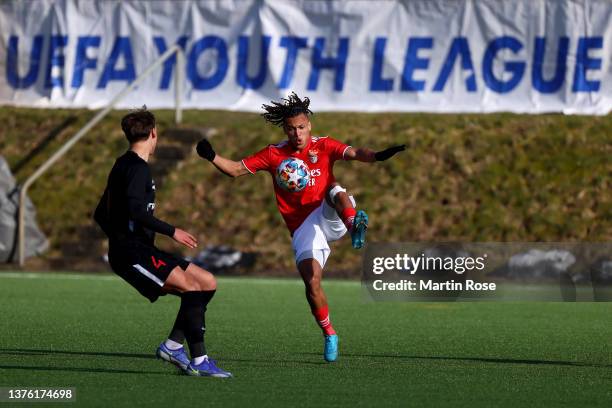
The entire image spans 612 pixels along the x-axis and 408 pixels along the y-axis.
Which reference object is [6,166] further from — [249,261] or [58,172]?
[249,261]

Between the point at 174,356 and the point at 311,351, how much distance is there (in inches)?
87.5

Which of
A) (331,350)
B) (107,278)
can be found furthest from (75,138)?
(331,350)

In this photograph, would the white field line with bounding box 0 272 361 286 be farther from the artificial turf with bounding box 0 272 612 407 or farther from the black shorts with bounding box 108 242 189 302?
the black shorts with bounding box 108 242 189 302

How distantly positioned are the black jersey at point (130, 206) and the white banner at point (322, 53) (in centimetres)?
1722

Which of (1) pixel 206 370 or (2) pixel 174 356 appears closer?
(1) pixel 206 370

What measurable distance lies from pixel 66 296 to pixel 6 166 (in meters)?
7.51

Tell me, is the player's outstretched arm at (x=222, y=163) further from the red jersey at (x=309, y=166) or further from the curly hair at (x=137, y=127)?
the curly hair at (x=137, y=127)

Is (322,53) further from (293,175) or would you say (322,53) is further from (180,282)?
(180,282)

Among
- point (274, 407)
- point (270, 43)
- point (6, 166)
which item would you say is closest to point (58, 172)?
point (6, 166)

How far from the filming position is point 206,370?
10.1m

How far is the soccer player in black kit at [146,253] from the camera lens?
9.91 m

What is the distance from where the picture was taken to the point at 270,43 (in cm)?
2748

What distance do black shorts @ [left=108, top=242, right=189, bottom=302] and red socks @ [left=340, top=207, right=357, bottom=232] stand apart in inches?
77.5

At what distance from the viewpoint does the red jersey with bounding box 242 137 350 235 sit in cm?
1180
